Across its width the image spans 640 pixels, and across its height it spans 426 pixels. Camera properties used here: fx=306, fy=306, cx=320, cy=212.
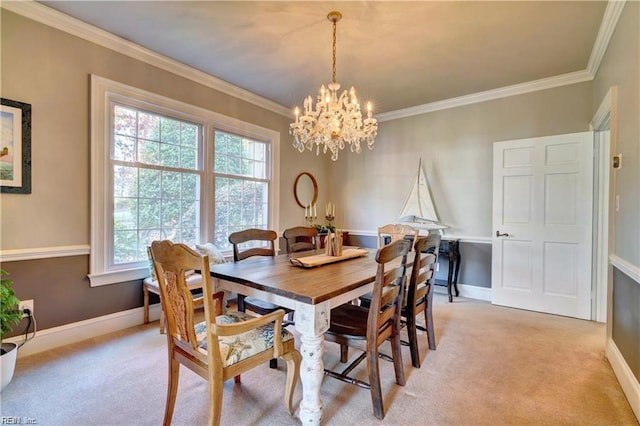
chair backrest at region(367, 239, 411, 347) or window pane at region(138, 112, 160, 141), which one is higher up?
window pane at region(138, 112, 160, 141)

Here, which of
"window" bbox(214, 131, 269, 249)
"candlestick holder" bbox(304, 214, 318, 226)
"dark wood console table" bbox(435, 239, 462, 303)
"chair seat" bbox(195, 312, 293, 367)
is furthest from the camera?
"candlestick holder" bbox(304, 214, 318, 226)

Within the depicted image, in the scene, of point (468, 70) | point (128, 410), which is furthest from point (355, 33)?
point (128, 410)

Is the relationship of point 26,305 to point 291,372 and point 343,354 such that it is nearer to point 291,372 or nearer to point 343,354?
point 291,372

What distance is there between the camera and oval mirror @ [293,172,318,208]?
4.77m

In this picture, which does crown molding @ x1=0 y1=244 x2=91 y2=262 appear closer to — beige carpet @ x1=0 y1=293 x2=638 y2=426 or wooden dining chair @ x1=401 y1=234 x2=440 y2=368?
beige carpet @ x1=0 y1=293 x2=638 y2=426

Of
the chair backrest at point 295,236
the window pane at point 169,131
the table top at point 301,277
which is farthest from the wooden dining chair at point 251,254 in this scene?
the window pane at point 169,131

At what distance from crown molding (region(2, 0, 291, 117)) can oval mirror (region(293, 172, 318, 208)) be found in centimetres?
141

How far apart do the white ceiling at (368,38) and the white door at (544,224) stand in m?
0.85

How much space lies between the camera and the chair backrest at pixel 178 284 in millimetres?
1326

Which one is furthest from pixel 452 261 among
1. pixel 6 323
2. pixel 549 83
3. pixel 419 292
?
pixel 6 323

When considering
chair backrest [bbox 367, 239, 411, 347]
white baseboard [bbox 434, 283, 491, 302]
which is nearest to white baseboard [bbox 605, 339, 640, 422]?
chair backrest [bbox 367, 239, 411, 347]

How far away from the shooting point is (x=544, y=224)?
3447 mm

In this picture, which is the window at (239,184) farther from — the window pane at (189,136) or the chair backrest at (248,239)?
the chair backrest at (248,239)

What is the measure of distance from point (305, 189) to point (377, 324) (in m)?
3.42
